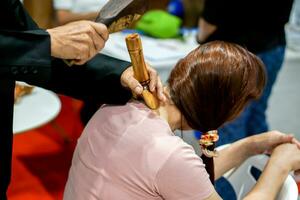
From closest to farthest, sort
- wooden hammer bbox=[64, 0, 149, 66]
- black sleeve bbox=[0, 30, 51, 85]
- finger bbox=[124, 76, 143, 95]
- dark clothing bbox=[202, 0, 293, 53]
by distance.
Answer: black sleeve bbox=[0, 30, 51, 85]
wooden hammer bbox=[64, 0, 149, 66]
finger bbox=[124, 76, 143, 95]
dark clothing bbox=[202, 0, 293, 53]

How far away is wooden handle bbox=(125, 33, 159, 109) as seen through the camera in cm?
98

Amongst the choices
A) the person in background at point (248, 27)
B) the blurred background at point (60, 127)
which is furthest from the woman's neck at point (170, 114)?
the blurred background at point (60, 127)

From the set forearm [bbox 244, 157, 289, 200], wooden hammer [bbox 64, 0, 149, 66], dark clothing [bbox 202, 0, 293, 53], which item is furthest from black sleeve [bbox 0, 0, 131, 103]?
dark clothing [bbox 202, 0, 293, 53]

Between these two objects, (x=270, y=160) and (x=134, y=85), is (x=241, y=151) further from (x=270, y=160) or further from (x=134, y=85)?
(x=134, y=85)

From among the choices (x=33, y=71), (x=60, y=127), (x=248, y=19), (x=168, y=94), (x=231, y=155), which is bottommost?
(x=60, y=127)

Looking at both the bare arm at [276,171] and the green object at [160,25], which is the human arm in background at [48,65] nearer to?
the bare arm at [276,171]

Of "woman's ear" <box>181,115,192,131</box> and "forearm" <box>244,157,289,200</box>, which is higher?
"woman's ear" <box>181,115,192,131</box>

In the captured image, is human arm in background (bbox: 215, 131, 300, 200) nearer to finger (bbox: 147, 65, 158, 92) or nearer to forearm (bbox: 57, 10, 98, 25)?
finger (bbox: 147, 65, 158, 92)

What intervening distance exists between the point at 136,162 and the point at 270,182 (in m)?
0.34

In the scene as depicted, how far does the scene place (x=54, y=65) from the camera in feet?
3.64

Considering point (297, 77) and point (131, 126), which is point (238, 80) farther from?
point (297, 77)

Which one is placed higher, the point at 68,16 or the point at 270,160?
the point at 270,160

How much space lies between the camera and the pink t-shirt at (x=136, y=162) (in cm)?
98

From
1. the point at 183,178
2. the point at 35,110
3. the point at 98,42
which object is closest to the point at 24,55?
the point at 98,42
